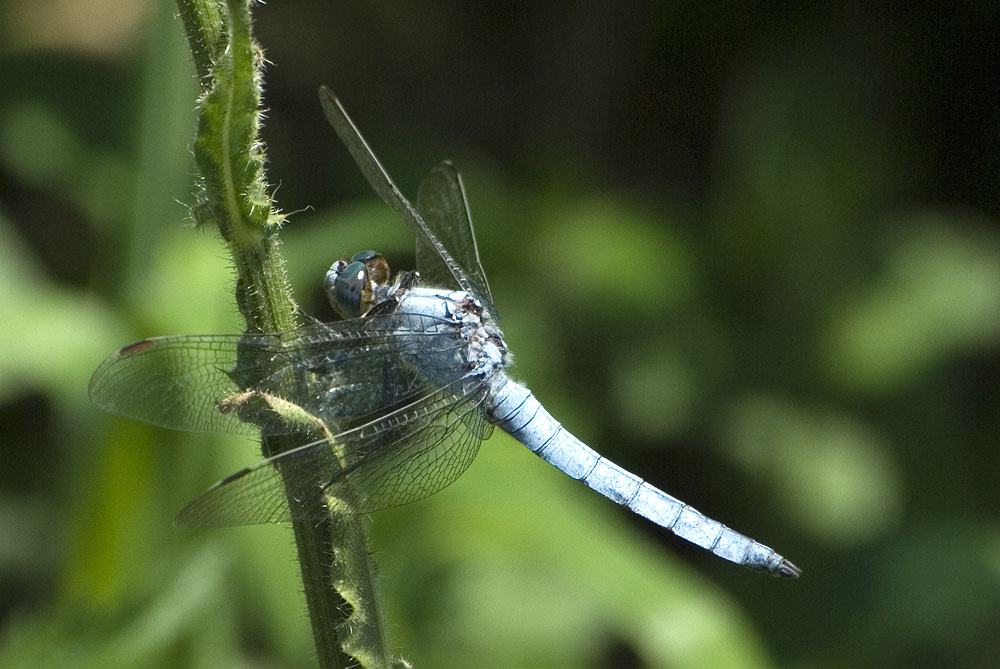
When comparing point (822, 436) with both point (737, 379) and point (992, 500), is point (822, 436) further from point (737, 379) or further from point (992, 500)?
point (992, 500)

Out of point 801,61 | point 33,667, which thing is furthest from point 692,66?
point 33,667

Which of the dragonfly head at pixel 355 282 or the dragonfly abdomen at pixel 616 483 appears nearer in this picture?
the dragonfly head at pixel 355 282

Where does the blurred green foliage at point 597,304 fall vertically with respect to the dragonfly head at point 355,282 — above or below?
below

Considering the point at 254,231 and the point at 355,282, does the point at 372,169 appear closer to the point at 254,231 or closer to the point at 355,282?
the point at 355,282

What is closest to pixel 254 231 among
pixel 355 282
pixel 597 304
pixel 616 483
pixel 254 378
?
pixel 254 378

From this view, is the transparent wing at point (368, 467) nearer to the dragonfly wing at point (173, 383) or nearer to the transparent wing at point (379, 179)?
the dragonfly wing at point (173, 383)

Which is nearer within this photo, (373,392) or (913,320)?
(373,392)

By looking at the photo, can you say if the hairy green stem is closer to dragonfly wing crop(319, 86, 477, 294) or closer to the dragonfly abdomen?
dragonfly wing crop(319, 86, 477, 294)

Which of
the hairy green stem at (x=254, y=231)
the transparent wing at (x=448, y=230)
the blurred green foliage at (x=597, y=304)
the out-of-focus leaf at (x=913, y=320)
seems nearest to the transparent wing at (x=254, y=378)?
the hairy green stem at (x=254, y=231)
